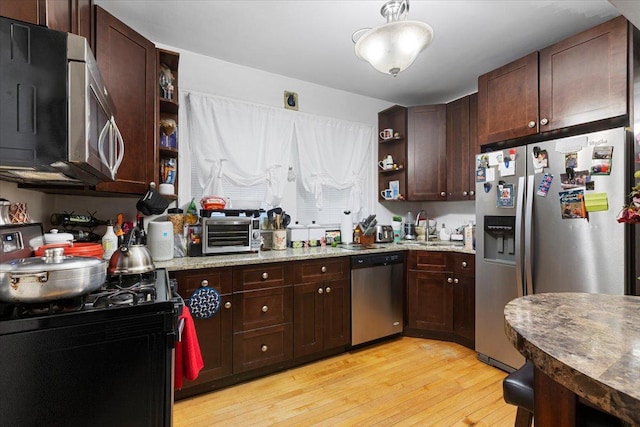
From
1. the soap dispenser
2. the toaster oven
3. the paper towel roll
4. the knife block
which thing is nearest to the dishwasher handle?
the knife block

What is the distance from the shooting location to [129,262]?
1.48 meters

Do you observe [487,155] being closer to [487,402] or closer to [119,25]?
[487,402]

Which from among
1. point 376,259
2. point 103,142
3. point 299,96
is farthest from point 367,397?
point 299,96

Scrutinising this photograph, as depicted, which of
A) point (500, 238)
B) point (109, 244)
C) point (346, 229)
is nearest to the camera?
point (109, 244)

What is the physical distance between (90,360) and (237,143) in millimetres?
2054

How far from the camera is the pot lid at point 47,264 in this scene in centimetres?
95

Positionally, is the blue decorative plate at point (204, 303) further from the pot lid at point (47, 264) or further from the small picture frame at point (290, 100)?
the small picture frame at point (290, 100)

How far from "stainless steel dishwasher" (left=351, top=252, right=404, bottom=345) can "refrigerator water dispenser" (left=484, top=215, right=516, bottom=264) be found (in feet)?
2.58

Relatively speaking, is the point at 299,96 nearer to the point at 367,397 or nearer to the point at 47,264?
the point at 47,264

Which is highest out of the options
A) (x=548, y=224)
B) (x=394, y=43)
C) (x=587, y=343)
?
(x=394, y=43)

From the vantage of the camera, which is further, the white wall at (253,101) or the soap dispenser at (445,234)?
the soap dispenser at (445,234)

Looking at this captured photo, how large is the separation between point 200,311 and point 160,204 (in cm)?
78

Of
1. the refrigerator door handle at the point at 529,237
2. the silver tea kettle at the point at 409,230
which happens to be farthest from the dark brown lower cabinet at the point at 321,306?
the refrigerator door handle at the point at 529,237

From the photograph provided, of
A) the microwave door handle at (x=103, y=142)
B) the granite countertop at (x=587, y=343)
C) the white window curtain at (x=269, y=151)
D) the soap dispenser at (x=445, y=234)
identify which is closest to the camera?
the granite countertop at (x=587, y=343)
